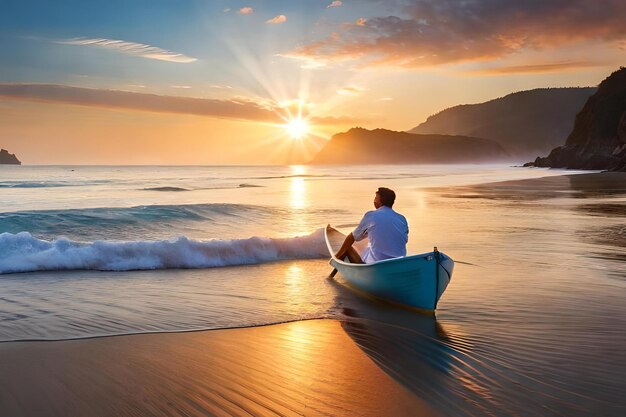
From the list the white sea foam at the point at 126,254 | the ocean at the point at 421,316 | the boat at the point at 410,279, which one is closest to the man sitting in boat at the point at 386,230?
the boat at the point at 410,279

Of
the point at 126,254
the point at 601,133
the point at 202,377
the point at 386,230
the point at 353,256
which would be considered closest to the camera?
the point at 202,377

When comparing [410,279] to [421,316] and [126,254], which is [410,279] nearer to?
[421,316]

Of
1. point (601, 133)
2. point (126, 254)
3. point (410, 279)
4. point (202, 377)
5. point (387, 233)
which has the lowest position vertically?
point (202, 377)

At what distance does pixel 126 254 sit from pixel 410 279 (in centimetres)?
671

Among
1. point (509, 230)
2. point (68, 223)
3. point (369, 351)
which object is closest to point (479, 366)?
point (369, 351)

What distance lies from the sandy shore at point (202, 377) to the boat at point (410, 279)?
1.43 m

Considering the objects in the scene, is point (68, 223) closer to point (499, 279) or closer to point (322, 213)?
point (322, 213)

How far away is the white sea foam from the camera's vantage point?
10.7 metres

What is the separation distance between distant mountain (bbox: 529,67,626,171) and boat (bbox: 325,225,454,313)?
78648 millimetres

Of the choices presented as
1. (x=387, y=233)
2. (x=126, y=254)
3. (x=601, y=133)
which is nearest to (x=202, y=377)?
(x=387, y=233)

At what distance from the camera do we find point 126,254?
1119 centimetres

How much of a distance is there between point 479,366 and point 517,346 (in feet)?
2.84

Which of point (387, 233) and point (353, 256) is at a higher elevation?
point (387, 233)

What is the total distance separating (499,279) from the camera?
375 inches
